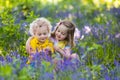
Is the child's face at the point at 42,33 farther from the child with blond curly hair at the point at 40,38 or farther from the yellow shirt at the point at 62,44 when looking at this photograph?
the yellow shirt at the point at 62,44

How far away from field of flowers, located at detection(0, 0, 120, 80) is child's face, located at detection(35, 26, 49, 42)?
267 mm

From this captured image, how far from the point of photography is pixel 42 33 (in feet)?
16.5

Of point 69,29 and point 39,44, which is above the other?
point 69,29

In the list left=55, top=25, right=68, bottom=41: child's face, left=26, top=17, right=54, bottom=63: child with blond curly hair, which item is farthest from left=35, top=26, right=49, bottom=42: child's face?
left=55, top=25, right=68, bottom=41: child's face

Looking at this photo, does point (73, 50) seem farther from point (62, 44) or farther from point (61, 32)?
point (61, 32)

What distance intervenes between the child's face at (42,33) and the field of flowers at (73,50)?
267 mm

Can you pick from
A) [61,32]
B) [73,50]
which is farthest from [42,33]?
[73,50]

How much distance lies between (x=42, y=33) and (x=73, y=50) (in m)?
0.97

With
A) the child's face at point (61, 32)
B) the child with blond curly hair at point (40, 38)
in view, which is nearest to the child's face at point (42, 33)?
the child with blond curly hair at point (40, 38)

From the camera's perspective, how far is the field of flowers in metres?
3.89

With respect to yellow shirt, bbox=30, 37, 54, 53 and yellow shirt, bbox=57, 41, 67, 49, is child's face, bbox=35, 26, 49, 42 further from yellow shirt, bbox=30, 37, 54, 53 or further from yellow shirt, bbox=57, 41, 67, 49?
yellow shirt, bbox=57, 41, 67, 49

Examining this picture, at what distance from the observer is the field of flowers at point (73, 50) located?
12.8 ft

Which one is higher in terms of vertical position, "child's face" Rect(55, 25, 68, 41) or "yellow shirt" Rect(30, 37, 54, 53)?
"child's face" Rect(55, 25, 68, 41)

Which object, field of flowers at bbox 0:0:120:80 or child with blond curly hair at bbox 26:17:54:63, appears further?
child with blond curly hair at bbox 26:17:54:63
